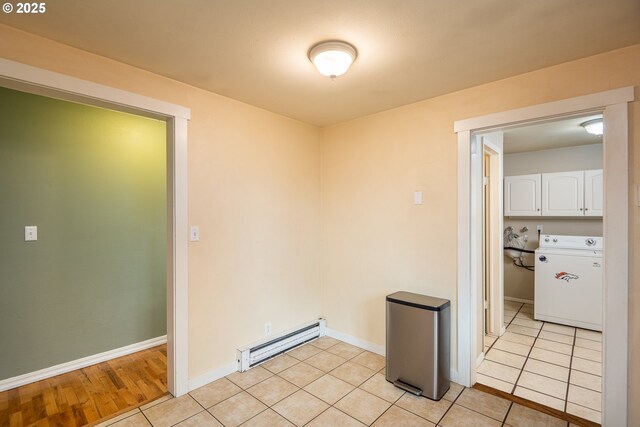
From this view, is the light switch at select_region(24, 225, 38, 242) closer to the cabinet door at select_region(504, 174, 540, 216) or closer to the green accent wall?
the green accent wall

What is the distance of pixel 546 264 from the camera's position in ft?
13.1

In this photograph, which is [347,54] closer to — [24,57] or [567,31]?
[567,31]

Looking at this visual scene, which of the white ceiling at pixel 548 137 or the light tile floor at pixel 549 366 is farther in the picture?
the white ceiling at pixel 548 137

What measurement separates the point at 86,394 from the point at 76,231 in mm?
1358

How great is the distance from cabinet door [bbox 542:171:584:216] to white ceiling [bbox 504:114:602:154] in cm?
45

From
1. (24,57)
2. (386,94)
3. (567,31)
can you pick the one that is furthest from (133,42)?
(567,31)

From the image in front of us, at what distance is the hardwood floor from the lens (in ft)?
6.80

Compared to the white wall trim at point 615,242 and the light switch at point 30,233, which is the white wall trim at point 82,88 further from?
the white wall trim at point 615,242

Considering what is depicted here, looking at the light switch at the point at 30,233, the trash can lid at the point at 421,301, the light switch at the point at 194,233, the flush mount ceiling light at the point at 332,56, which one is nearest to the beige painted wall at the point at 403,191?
the trash can lid at the point at 421,301

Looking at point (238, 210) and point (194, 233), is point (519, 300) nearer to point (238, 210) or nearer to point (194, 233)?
point (238, 210)

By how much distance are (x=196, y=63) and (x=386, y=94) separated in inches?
59.5

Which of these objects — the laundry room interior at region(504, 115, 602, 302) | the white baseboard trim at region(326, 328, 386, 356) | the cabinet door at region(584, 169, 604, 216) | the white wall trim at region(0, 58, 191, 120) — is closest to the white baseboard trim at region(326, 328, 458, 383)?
the white baseboard trim at region(326, 328, 386, 356)

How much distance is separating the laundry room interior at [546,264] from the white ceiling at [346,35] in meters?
0.70

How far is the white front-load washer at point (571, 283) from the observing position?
3.66 m
